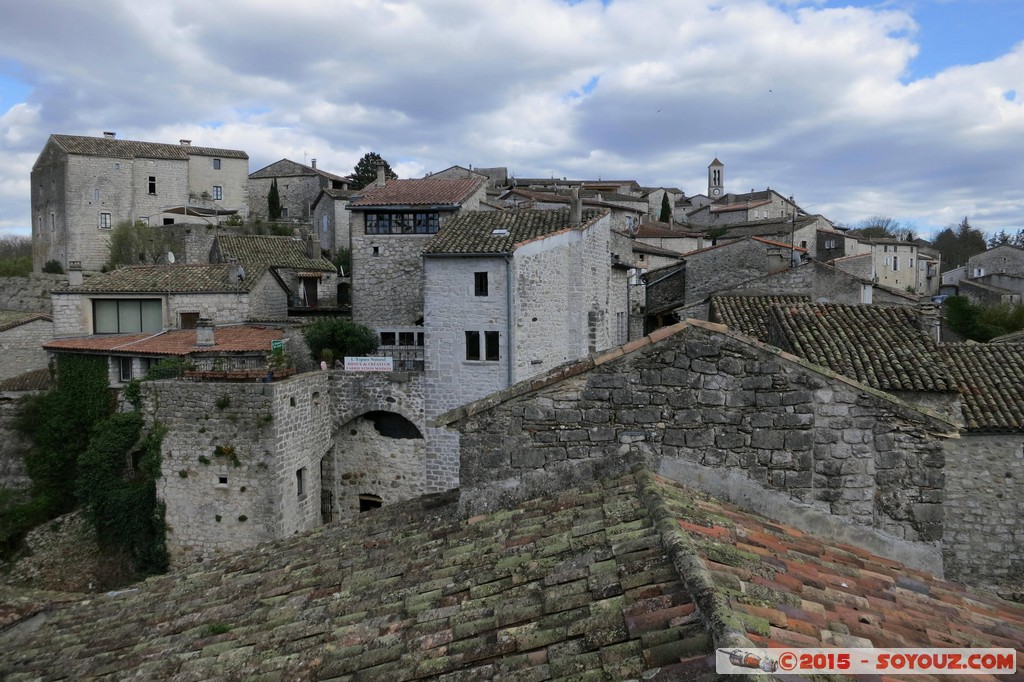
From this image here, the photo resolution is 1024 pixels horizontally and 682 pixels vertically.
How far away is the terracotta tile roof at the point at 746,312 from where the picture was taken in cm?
1814

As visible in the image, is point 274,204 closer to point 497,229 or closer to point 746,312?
point 497,229

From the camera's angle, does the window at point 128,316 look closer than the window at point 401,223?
Yes

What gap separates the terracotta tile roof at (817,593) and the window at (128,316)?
24.3 m

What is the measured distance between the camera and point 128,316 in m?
25.1

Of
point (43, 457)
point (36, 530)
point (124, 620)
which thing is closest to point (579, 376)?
point (124, 620)

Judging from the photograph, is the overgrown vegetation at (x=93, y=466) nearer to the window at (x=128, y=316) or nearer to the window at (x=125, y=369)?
the window at (x=125, y=369)

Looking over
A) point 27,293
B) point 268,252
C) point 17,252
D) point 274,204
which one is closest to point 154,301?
point 268,252

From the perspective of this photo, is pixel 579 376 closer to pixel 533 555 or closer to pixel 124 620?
pixel 533 555

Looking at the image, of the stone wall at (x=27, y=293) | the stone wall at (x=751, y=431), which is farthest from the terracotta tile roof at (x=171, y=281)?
the stone wall at (x=751, y=431)

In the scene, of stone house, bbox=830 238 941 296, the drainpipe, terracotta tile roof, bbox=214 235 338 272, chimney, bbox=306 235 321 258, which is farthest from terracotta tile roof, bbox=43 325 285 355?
stone house, bbox=830 238 941 296

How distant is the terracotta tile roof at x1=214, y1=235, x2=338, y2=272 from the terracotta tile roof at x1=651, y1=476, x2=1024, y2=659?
31.0m

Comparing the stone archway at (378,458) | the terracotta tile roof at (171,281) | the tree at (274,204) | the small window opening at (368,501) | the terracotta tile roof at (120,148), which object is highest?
the terracotta tile roof at (120,148)

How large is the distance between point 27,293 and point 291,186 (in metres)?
26.1

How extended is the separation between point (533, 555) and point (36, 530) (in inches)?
830
